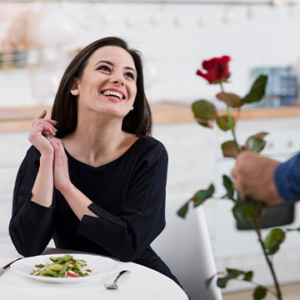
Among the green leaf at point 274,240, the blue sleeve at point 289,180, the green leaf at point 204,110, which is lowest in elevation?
the green leaf at point 274,240

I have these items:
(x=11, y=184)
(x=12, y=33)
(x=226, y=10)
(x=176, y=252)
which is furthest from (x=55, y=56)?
(x=176, y=252)

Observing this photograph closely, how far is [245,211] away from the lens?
0.52 m

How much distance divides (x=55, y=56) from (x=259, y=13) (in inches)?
58.2

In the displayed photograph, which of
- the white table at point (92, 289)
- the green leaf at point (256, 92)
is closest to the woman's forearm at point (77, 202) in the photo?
the white table at point (92, 289)

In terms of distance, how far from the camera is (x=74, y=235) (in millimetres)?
1361

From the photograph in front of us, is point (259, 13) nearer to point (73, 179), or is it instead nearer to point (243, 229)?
point (243, 229)

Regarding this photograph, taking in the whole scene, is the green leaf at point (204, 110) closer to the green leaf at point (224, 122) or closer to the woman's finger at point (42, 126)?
the green leaf at point (224, 122)

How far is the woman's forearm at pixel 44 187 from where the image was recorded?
126cm

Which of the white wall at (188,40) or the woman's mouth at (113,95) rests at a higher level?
the white wall at (188,40)

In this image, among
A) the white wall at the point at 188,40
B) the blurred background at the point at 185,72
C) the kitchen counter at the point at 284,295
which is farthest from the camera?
the white wall at the point at 188,40

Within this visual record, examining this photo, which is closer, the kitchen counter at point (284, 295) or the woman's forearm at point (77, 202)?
the woman's forearm at point (77, 202)

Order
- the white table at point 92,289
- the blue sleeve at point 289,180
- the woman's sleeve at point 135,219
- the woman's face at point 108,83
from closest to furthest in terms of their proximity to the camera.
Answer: the blue sleeve at point 289,180 → the white table at point 92,289 → the woman's sleeve at point 135,219 → the woman's face at point 108,83

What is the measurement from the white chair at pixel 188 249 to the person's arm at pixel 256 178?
0.94 metres

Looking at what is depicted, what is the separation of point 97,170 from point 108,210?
0.40 ft
